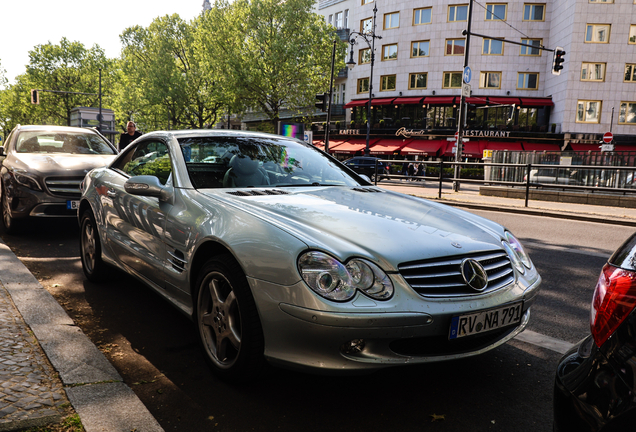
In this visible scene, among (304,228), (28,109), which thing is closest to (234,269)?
(304,228)

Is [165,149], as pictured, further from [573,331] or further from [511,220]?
[511,220]

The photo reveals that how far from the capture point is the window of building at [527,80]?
3816 cm

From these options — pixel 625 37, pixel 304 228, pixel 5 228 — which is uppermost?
pixel 625 37

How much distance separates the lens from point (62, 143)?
8320 mm

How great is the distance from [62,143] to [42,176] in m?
1.60

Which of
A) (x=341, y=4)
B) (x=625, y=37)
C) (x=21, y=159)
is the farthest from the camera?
(x=341, y=4)

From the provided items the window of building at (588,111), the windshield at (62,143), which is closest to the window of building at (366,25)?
the window of building at (588,111)

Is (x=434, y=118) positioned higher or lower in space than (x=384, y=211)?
higher

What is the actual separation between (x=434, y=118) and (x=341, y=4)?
16.4 metres

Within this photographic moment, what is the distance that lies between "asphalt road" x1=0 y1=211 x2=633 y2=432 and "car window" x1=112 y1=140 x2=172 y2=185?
1.09 meters

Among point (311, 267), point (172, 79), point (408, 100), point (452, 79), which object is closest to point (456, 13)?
point (452, 79)

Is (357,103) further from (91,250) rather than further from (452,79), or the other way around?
(91,250)

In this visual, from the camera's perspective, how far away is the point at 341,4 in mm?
47969

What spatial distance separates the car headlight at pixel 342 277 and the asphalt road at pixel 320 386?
65 cm
